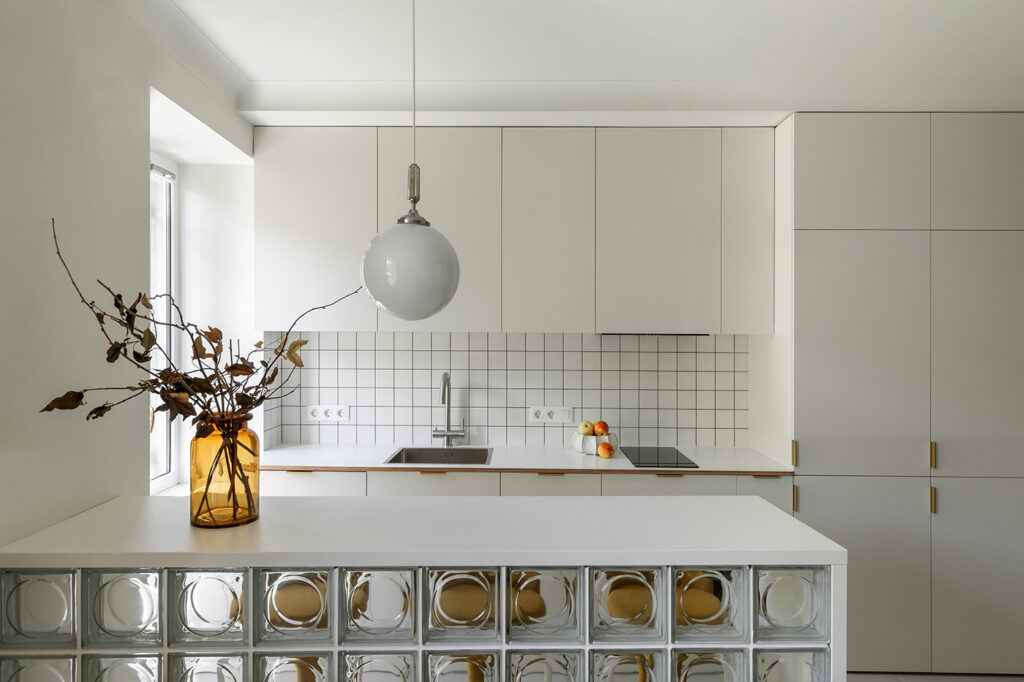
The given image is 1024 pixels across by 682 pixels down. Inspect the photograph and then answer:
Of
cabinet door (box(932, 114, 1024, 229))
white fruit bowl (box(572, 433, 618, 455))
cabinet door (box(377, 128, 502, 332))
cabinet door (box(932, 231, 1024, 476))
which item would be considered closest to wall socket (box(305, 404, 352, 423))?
cabinet door (box(377, 128, 502, 332))

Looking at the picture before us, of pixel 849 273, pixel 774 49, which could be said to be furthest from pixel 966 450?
pixel 774 49

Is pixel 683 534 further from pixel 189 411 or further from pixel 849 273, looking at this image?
pixel 849 273

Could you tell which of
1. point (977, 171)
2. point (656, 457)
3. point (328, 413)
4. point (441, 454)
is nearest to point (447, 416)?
point (441, 454)

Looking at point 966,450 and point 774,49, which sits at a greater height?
point 774,49

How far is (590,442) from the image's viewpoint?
3129mm

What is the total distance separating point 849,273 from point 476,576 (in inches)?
86.6

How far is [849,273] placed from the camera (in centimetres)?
276

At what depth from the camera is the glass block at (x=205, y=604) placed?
4.56 ft

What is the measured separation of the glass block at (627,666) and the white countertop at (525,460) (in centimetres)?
140

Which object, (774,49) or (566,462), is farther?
(566,462)

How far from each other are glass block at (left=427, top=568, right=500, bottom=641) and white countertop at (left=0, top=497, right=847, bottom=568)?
0.05 m

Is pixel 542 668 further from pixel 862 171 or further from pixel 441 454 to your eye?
pixel 862 171

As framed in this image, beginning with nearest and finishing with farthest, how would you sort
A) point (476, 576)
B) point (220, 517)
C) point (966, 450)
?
point (476, 576) < point (220, 517) < point (966, 450)

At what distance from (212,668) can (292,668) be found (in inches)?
6.8
